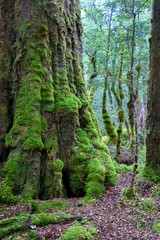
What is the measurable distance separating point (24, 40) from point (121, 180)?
519cm

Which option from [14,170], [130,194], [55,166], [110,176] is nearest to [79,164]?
[55,166]

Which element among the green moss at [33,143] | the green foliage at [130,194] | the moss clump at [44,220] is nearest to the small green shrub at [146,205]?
the green foliage at [130,194]

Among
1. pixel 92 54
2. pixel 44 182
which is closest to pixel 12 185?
pixel 44 182

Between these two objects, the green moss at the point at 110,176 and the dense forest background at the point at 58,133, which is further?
the green moss at the point at 110,176

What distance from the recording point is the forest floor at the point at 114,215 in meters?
3.32

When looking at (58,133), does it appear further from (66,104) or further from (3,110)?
(3,110)

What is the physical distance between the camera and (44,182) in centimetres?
493

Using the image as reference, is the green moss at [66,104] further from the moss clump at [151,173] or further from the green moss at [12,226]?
the green moss at [12,226]

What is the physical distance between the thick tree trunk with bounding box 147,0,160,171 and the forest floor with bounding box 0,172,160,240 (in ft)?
2.84

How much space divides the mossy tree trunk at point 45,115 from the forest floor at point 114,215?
0.53m

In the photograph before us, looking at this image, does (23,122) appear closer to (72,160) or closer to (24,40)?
(72,160)

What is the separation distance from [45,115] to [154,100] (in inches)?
125

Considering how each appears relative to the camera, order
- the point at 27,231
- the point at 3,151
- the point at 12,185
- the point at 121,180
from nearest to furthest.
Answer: the point at 27,231 → the point at 12,185 → the point at 3,151 → the point at 121,180

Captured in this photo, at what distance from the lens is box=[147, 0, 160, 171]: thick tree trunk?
545 centimetres
